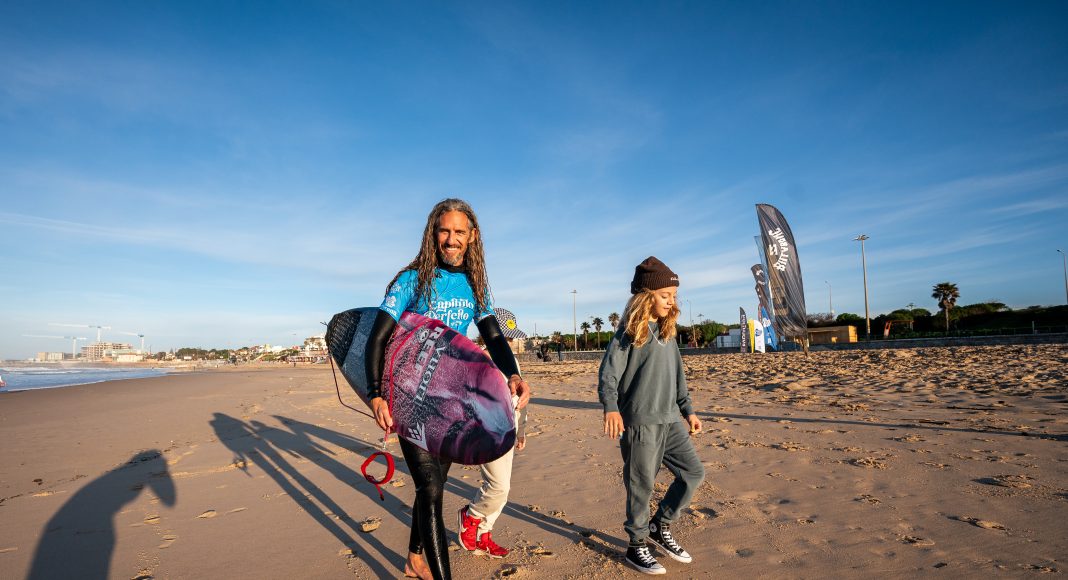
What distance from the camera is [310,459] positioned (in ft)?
20.3

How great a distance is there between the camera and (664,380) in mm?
3137

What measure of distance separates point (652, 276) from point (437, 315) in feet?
4.58

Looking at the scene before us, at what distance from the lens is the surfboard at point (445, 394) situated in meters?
2.54

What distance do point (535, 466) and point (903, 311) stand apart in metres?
71.5

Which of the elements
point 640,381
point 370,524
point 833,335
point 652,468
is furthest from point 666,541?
point 833,335

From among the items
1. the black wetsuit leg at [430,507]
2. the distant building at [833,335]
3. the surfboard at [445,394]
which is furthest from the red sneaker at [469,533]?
the distant building at [833,335]

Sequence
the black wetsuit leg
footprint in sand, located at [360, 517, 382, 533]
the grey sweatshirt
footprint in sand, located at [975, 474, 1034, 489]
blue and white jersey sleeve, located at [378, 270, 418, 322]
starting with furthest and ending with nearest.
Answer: footprint in sand, located at [975, 474, 1034, 489] → footprint in sand, located at [360, 517, 382, 533] → the grey sweatshirt → blue and white jersey sleeve, located at [378, 270, 418, 322] → the black wetsuit leg

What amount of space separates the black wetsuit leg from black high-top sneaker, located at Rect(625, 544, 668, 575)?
3.50 feet

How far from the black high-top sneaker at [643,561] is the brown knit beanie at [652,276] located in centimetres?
151

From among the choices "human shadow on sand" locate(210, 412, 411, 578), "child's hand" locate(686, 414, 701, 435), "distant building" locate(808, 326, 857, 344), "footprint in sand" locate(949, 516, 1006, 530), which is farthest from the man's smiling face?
"distant building" locate(808, 326, 857, 344)

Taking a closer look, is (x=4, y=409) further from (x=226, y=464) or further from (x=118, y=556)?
(x=118, y=556)

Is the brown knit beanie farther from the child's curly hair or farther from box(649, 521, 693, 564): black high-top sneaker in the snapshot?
box(649, 521, 693, 564): black high-top sneaker

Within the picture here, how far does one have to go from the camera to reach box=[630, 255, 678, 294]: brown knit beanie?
3275mm

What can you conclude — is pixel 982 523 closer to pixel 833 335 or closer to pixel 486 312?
pixel 486 312
